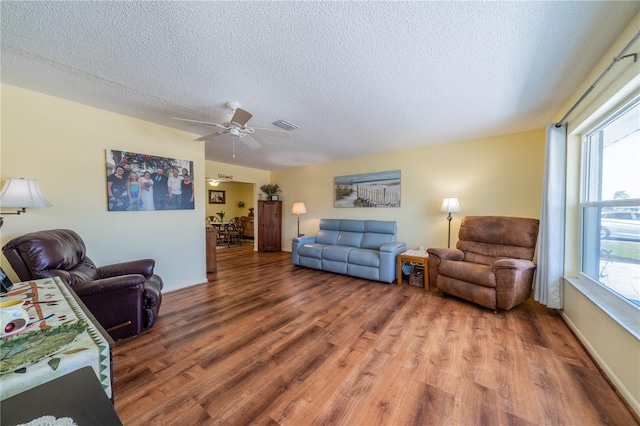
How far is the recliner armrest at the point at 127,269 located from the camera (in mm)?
2477

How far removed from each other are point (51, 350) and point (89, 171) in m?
2.81

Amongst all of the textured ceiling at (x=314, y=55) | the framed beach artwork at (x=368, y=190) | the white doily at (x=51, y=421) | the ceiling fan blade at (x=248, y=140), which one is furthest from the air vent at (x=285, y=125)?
the white doily at (x=51, y=421)

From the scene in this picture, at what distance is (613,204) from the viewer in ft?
5.99

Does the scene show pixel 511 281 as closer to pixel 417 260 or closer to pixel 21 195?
pixel 417 260

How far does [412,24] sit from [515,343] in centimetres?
272

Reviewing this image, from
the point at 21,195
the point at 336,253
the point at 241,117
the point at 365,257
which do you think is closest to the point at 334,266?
the point at 336,253

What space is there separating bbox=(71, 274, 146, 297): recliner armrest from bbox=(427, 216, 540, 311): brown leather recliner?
11.5 feet

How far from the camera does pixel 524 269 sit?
258 centimetres

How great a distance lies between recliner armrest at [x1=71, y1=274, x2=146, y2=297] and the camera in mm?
1915

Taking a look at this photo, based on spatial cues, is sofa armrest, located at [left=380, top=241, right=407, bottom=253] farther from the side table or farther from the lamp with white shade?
the lamp with white shade

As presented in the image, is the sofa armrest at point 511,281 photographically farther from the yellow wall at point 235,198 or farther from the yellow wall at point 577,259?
the yellow wall at point 235,198

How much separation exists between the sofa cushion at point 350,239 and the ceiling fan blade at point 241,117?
3.00 m

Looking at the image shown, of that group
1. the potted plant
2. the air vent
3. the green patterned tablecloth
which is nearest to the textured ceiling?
the air vent

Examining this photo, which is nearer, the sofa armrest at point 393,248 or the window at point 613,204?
the window at point 613,204
